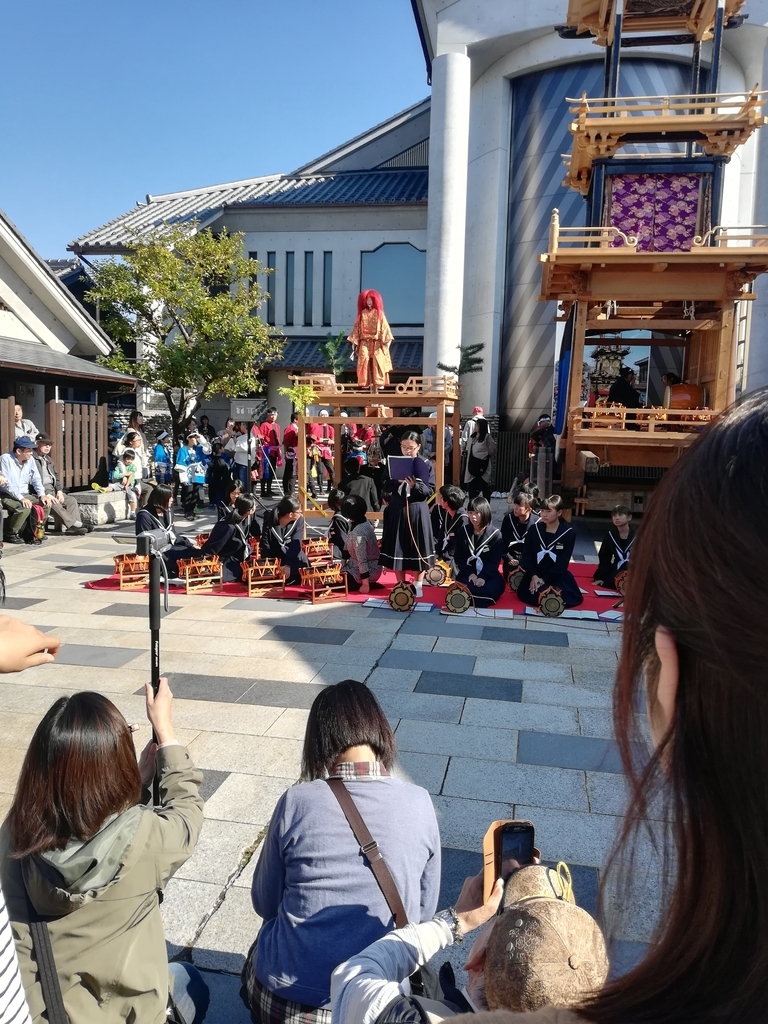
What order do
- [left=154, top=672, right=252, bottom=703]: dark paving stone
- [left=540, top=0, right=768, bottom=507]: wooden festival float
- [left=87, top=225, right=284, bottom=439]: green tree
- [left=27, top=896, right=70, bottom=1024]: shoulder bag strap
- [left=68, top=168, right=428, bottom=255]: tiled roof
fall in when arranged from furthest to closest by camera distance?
[left=68, top=168, right=428, bottom=255]: tiled roof < [left=87, top=225, right=284, bottom=439]: green tree < [left=540, top=0, right=768, bottom=507]: wooden festival float < [left=154, top=672, right=252, bottom=703]: dark paving stone < [left=27, top=896, right=70, bottom=1024]: shoulder bag strap

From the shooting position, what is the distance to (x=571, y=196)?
18.5m

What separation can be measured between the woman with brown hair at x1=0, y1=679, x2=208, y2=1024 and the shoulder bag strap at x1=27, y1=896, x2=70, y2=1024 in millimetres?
11

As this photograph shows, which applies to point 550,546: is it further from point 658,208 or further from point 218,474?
point 218,474

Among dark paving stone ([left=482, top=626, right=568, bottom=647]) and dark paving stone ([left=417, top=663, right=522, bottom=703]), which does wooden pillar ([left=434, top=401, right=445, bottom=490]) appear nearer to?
dark paving stone ([left=482, top=626, right=568, bottom=647])

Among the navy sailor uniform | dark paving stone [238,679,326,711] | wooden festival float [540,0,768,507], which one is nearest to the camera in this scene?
dark paving stone [238,679,326,711]

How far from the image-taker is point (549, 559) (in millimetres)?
8211

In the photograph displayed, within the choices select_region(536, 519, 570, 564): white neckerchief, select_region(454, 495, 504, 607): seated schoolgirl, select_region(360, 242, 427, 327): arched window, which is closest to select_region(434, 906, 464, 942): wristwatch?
select_region(454, 495, 504, 607): seated schoolgirl

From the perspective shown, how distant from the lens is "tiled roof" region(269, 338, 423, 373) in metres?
20.8

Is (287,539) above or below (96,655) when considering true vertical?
above

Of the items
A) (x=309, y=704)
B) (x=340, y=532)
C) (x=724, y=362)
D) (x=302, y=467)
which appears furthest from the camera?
(x=302, y=467)

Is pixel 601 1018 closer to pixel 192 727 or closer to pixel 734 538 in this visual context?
pixel 734 538

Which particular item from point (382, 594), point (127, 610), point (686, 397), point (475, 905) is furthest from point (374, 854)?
point (686, 397)

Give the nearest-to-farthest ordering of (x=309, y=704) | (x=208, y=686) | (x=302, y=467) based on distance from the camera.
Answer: (x=309, y=704) < (x=208, y=686) < (x=302, y=467)

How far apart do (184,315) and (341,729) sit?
54.3 feet
